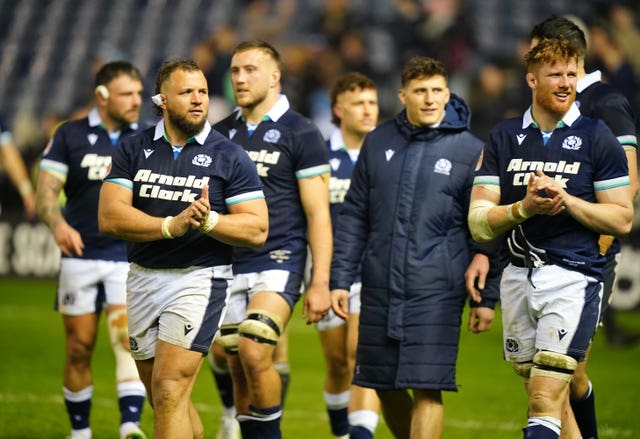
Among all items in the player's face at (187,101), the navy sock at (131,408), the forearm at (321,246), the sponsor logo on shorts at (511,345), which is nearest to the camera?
the sponsor logo on shorts at (511,345)

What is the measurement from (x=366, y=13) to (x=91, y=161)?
13395mm

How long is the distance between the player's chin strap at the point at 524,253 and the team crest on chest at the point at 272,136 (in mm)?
2022

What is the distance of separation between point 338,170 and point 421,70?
7.22ft

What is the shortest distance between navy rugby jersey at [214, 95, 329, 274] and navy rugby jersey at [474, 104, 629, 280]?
164cm

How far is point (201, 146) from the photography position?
22.6 ft

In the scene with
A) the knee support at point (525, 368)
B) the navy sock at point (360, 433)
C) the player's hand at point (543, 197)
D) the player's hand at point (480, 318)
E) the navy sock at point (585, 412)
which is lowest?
the navy sock at point (360, 433)

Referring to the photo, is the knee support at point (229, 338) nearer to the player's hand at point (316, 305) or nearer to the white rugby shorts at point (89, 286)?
the player's hand at point (316, 305)

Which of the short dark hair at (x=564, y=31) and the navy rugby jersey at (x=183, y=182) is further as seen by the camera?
the short dark hair at (x=564, y=31)

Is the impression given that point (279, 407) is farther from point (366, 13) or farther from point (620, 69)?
point (366, 13)

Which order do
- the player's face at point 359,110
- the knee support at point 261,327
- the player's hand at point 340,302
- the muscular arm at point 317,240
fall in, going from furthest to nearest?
1. the player's face at point 359,110
2. the muscular arm at point 317,240
3. the knee support at point 261,327
4. the player's hand at point 340,302

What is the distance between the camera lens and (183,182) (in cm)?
678

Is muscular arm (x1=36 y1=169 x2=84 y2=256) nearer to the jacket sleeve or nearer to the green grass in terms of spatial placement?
the green grass

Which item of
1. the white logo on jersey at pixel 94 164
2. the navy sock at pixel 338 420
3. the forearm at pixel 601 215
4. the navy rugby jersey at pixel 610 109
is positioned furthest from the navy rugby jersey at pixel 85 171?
the forearm at pixel 601 215

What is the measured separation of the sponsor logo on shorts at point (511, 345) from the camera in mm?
6723
